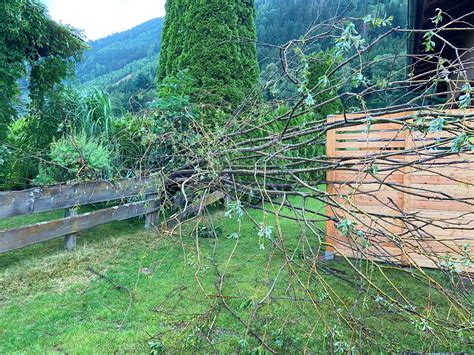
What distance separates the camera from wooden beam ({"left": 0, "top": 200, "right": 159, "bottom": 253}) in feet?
10.2

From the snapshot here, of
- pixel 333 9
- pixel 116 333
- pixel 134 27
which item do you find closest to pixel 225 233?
pixel 116 333

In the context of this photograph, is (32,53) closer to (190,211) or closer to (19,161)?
(19,161)

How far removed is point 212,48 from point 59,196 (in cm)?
444

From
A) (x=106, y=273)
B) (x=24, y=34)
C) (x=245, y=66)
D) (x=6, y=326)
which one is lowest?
(x=106, y=273)

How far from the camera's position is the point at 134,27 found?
85.7ft

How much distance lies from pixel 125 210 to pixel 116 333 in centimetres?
238

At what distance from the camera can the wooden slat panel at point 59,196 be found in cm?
Result: 316

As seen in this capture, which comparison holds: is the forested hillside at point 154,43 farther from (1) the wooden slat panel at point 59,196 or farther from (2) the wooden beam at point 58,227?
(2) the wooden beam at point 58,227

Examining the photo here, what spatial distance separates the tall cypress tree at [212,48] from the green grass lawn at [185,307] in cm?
379

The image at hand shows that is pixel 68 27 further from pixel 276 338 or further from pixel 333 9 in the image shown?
pixel 276 338

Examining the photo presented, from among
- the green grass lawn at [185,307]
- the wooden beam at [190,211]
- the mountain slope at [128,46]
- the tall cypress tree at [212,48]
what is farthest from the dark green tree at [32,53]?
the mountain slope at [128,46]

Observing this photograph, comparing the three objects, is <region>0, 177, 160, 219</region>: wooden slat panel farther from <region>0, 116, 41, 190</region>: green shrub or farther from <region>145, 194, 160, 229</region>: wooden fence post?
<region>0, 116, 41, 190</region>: green shrub

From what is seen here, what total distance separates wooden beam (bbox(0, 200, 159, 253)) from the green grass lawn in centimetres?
26

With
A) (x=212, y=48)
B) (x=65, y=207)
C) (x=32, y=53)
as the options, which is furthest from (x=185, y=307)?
(x=212, y=48)
